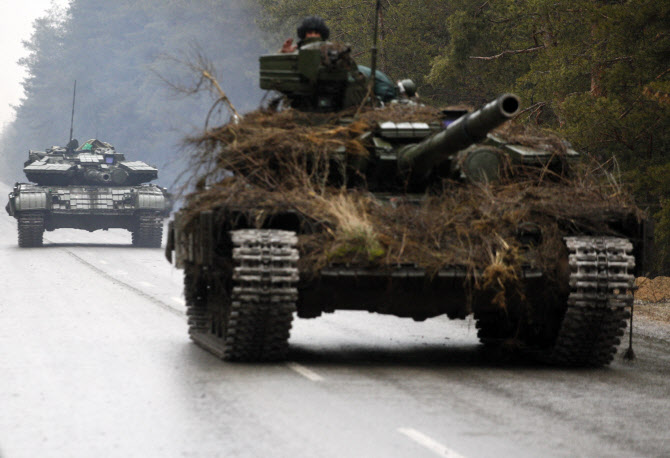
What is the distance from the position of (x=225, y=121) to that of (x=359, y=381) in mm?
3430

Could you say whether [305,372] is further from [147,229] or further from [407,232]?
[147,229]

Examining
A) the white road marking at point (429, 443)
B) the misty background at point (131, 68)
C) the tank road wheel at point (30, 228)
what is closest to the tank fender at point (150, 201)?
the tank road wheel at point (30, 228)

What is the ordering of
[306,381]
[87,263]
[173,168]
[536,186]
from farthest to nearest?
[173,168]
[87,263]
[536,186]
[306,381]

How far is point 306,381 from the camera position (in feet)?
32.2

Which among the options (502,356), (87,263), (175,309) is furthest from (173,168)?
(502,356)

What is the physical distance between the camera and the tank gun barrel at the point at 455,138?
30.0ft

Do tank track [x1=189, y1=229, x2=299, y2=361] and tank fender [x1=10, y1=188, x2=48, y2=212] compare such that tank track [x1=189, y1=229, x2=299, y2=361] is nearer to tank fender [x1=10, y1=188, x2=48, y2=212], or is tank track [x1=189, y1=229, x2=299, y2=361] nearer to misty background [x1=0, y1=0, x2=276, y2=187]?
tank fender [x1=10, y1=188, x2=48, y2=212]

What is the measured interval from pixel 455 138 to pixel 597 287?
1725mm

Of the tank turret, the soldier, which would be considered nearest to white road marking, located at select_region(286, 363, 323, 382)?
the soldier

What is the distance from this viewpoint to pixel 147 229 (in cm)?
3547

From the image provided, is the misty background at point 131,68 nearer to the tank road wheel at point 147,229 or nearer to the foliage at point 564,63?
the tank road wheel at point 147,229

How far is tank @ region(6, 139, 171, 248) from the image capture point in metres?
34.3

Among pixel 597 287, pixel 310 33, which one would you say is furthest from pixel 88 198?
pixel 597 287

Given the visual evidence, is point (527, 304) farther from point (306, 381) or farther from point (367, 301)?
point (306, 381)
